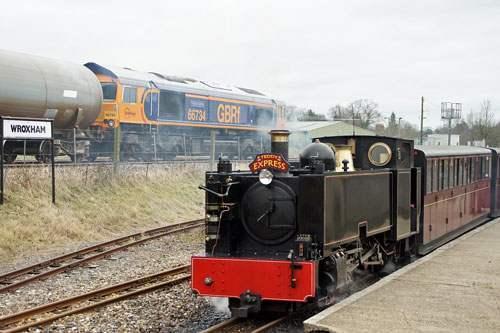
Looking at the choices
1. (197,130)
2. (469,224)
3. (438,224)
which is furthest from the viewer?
(197,130)

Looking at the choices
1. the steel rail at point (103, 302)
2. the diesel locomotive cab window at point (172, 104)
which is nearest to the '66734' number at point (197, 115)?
the diesel locomotive cab window at point (172, 104)

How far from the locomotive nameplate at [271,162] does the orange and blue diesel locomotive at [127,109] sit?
898 cm

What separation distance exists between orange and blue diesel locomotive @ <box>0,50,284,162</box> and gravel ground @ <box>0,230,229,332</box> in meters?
5.73

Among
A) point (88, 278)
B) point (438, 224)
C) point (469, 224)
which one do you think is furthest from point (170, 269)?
point (469, 224)

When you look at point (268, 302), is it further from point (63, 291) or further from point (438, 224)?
point (438, 224)

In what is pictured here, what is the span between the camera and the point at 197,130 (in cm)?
2662

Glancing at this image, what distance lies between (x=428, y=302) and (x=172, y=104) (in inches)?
770

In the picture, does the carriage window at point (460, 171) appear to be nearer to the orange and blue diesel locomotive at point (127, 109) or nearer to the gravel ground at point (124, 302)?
the gravel ground at point (124, 302)

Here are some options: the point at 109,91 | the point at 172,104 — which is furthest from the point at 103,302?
the point at 172,104

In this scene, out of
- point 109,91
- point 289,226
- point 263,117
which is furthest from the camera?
point 263,117

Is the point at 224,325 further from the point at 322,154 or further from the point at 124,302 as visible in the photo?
the point at 322,154

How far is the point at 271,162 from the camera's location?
272 inches

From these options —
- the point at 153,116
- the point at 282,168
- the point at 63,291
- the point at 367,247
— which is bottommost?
the point at 63,291

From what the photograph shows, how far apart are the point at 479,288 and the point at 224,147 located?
20643 mm
